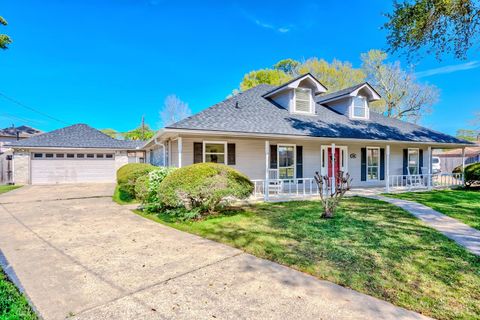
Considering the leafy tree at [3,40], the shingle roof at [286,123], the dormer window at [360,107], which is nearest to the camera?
the leafy tree at [3,40]

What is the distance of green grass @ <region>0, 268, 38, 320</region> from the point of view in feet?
8.43

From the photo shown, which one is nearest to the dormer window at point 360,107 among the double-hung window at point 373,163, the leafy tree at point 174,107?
the double-hung window at point 373,163

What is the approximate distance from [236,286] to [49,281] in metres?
2.47

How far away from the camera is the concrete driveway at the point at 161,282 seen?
2730 mm

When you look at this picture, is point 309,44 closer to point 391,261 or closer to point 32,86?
point 391,261

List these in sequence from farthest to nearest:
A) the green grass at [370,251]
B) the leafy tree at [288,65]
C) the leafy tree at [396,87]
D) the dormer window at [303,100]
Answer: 1. the leafy tree at [288,65]
2. the leafy tree at [396,87]
3. the dormer window at [303,100]
4. the green grass at [370,251]

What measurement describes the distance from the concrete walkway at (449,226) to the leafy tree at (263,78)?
18213 millimetres

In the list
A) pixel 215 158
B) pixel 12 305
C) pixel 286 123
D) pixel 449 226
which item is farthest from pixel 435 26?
pixel 12 305

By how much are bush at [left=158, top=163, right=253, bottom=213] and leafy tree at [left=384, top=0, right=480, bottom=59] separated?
778 centimetres

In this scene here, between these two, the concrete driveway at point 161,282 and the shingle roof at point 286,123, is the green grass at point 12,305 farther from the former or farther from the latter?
the shingle roof at point 286,123

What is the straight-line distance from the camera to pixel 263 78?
24656 millimetres

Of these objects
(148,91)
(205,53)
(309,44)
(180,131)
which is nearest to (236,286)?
(180,131)

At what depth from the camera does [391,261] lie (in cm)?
402

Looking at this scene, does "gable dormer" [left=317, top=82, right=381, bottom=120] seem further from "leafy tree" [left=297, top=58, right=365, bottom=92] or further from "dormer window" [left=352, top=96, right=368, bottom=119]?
"leafy tree" [left=297, top=58, right=365, bottom=92]
